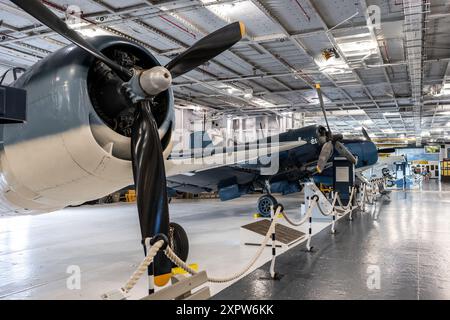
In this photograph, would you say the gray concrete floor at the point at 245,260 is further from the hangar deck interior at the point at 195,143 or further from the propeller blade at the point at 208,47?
the propeller blade at the point at 208,47

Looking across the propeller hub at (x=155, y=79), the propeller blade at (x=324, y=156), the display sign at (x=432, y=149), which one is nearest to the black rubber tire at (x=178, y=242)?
the propeller hub at (x=155, y=79)

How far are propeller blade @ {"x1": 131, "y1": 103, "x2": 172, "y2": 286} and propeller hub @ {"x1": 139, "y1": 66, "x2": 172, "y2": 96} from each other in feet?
0.80

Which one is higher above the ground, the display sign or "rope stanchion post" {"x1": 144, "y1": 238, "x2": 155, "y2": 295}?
the display sign

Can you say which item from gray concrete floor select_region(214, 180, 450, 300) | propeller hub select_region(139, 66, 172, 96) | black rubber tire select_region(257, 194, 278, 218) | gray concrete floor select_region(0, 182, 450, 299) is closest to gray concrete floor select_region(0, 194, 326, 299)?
gray concrete floor select_region(0, 182, 450, 299)

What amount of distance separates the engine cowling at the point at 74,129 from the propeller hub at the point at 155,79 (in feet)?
1.14

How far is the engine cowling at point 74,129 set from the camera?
2984mm

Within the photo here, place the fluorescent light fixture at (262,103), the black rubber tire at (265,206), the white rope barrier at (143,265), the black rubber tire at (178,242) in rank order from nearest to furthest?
the white rope barrier at (143,265) < the black rubber tire at (178,242) < the black rubber tire at (265,206) < the fluorescent light fixture at (262,103)

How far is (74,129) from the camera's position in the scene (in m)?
2.96

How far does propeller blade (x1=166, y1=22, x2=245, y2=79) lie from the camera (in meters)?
3.58

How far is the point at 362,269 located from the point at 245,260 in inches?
68.0

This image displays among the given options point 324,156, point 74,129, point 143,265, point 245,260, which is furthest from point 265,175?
point 143,265

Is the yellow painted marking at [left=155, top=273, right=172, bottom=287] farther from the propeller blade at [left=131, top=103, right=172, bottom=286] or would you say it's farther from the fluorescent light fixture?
the fluorescent light fixture

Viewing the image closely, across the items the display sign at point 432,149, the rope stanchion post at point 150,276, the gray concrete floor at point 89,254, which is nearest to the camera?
the rope stanchion post at point 150,276

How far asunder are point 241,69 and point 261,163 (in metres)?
4.10
